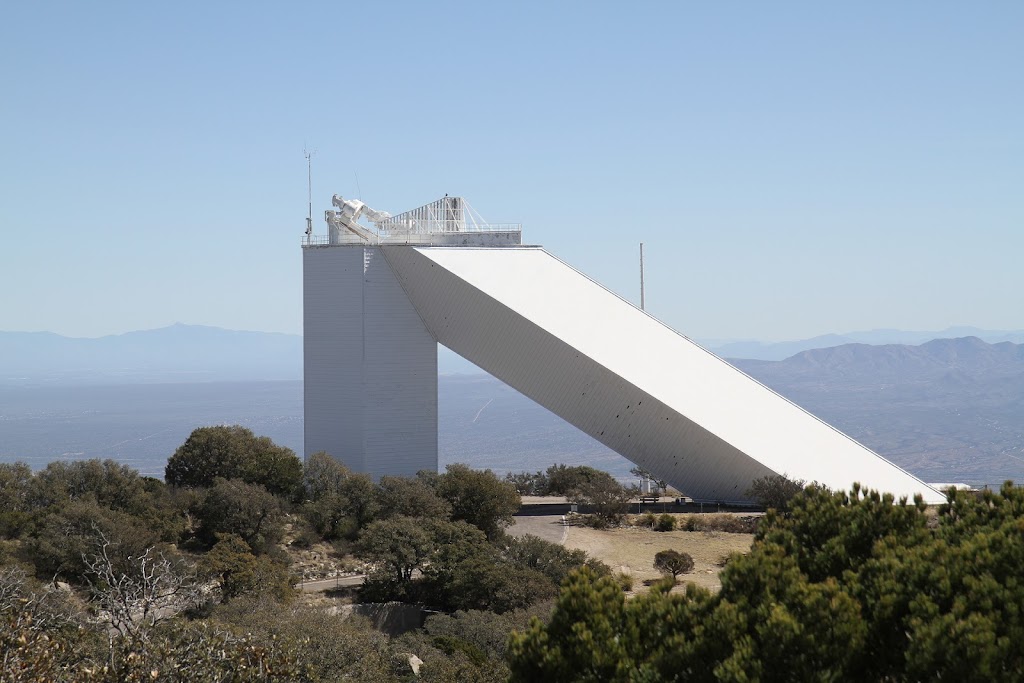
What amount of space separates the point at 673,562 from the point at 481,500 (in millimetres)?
4259

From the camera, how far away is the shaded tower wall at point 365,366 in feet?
82.7

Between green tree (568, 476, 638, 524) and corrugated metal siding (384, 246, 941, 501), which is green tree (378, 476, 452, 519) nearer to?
green tree (568, 476, 638, 524)

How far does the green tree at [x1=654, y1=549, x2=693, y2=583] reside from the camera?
698 inches

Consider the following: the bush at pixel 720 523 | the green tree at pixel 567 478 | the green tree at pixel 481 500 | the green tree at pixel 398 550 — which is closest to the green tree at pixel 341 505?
the green tree at pixel 481 500

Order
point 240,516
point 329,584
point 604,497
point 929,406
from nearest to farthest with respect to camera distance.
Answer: point 329,584, point 240,516, point 604,497, point 929,406

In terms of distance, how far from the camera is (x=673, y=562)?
1775cm

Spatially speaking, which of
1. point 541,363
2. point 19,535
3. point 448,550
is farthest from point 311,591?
point 541,363

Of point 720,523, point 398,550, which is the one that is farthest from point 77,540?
point 720,523

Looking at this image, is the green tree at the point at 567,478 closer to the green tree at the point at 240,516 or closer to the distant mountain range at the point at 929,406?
the green tree at the point at 240,516

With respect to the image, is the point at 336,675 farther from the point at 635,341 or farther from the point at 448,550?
the point at 635,341

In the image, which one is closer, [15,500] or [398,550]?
[398,550]

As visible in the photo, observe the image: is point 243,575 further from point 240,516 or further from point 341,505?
point 341,505

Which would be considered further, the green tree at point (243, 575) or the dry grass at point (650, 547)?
the dry grass at point (650, 547)

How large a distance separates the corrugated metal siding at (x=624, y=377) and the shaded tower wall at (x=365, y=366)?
2.20ft
